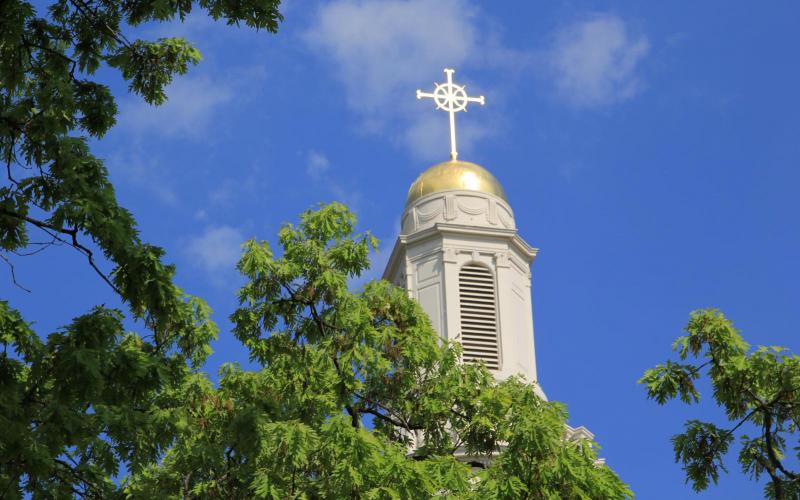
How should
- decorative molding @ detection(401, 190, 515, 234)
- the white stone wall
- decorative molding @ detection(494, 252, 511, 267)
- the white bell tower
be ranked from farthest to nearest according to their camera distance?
1. decorative molding @ detection(401, 190, 515, 234)
2. decorative molding @ detection(494, 252, 511, 267)
3. the white stone wall
4. the white bell tower

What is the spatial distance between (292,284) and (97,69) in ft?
24.3

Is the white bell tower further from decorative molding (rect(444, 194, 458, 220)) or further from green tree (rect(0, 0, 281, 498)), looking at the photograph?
green tree (rect(0, 0, 281, 498))

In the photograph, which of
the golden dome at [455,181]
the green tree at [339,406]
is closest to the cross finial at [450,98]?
the golden dome at [455,181]

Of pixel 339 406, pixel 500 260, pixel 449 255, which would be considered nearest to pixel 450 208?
pixel 449 255

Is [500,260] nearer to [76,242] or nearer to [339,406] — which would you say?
[339,406]

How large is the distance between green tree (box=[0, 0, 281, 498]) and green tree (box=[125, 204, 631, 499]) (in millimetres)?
3694

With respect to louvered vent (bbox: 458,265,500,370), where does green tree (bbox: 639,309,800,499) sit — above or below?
below

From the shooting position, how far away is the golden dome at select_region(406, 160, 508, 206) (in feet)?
130

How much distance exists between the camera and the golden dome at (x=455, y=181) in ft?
130

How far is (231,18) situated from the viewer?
15125 millimetres

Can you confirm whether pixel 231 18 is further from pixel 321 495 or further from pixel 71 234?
pixel 321 495

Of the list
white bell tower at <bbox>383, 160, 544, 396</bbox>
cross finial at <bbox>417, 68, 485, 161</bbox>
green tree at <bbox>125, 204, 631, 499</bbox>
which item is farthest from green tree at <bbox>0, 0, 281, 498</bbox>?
cross finial at <bbox>417, 68, 485, 161</bbox>

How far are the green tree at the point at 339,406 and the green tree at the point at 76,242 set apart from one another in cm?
369

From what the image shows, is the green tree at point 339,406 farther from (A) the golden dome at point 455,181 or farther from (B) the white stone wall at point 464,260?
(A) the golden dome at point 455,181
